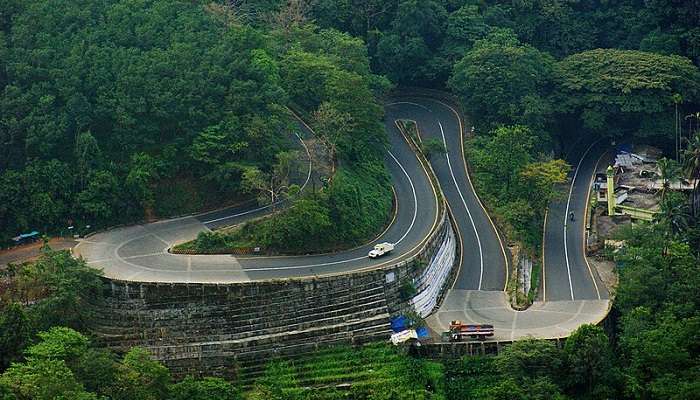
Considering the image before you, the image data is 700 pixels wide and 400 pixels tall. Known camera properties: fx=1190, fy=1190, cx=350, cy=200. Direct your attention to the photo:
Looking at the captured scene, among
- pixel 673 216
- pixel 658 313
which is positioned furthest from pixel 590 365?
pixel 673 216

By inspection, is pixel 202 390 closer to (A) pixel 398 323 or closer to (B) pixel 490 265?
Result: (A) pixel 398 323

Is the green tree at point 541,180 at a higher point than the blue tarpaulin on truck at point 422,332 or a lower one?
higher

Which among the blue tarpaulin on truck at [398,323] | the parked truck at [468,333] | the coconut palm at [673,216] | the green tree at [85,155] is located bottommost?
the parked truck at [468,333]

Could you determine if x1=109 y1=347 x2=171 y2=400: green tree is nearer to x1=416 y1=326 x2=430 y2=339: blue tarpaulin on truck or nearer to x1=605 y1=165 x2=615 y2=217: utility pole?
x1=416 y1=326 x2=430 y2=339: blue tarpaulin on truck

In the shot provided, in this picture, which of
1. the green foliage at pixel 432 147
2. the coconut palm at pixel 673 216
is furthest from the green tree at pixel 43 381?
the coconut palm at pixel 673 216

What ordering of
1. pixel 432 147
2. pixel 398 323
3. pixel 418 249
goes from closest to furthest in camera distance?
pixel 398 323, pixel 418 249, pixel 432 147

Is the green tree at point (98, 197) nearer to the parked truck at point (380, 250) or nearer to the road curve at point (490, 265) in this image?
the parked truck at point (380, 250)
